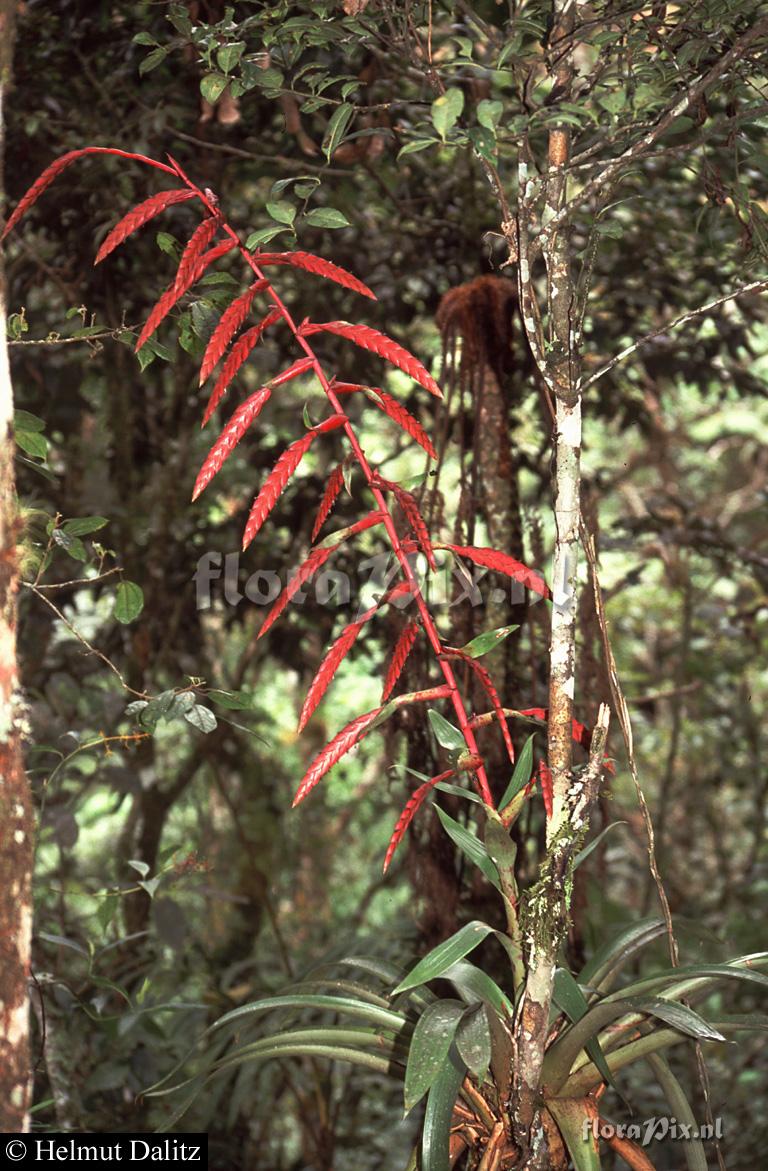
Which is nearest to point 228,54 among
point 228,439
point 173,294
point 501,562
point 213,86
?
point 213,86

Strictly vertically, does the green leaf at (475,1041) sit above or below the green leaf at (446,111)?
below

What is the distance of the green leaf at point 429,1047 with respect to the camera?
2.82 ft

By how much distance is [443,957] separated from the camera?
89 centimetres

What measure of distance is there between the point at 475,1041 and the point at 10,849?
398 mm

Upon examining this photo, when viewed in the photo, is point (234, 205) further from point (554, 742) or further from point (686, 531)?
A: point (554, 742)

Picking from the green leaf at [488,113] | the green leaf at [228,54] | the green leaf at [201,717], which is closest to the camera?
the green leaf at [488,113]

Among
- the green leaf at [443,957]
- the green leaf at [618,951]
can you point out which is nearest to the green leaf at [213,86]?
the green leaf at [443,957]


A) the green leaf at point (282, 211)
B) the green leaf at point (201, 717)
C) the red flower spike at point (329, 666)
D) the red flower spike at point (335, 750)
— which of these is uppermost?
the green leaf at point (282, 211)

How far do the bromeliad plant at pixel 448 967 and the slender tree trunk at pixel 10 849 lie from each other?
0.20 metres

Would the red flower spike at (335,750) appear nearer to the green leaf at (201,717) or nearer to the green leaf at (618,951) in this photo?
the green leaf at (201,717)

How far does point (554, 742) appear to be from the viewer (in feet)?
3.04

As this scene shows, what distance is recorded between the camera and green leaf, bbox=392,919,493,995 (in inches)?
34.2

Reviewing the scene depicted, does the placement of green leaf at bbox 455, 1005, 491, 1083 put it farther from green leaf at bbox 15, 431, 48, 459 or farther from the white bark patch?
green leaf at bbox 15, 431, 48, 459

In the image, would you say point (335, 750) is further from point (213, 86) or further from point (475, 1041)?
point (213, 86)
